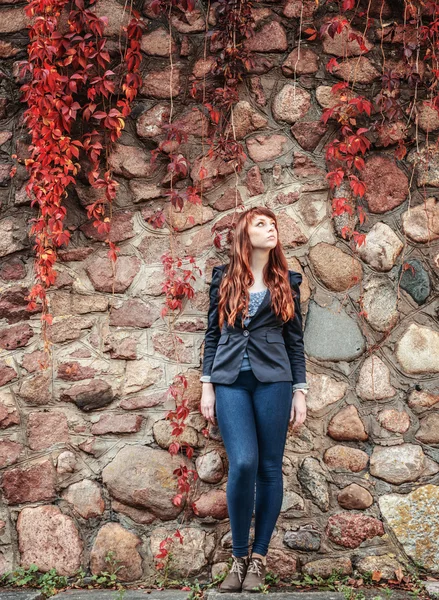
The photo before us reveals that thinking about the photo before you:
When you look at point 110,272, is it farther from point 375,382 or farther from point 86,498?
point 375,382

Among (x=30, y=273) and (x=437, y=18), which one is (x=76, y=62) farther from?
(x=437, y=18)

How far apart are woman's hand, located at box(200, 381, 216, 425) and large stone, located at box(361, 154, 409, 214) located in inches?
45.2

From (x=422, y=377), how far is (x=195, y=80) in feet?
5.82

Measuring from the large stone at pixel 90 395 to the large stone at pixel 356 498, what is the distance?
115cm

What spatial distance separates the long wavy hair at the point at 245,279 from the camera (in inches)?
105

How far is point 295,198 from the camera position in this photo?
3008 millimetres

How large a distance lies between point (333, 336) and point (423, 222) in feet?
2.28

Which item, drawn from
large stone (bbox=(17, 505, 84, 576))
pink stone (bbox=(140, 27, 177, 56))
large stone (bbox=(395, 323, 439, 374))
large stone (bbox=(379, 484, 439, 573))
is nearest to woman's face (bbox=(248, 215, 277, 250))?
large stone (bbox=(395, 323, 439, 374))

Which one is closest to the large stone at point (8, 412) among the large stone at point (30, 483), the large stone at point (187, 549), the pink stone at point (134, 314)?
the large stone at point (30, 483)

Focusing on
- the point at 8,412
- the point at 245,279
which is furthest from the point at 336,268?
the point at 8,412

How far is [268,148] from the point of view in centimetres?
303

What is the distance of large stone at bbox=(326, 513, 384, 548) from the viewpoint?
9.18 feet

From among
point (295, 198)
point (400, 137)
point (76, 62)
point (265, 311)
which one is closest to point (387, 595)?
point (265, 311)

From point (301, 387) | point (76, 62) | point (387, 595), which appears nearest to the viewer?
point (387, 595)
